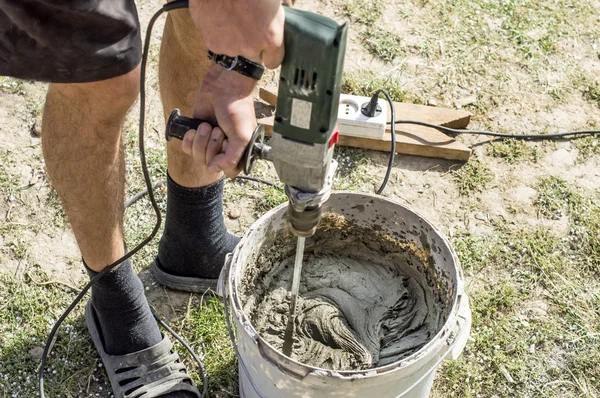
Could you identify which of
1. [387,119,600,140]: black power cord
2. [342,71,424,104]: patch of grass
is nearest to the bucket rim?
[387,119,600,140]: black power cord

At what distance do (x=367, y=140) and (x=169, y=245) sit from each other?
0.94m

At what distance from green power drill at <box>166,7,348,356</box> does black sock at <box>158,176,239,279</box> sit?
0.59 metres

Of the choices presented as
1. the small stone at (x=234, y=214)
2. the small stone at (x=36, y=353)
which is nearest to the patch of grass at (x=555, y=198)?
the small stone at (x=234, y=214)

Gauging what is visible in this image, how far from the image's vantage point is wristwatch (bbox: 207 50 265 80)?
58.7 inches

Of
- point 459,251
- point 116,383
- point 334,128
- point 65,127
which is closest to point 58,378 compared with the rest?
point 116,383

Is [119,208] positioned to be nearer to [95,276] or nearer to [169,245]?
[95,276]

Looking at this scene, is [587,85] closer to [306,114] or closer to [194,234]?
[194,234]

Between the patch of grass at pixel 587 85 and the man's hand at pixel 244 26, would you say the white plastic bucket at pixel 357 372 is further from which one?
the patch of grass at pixel 587 85

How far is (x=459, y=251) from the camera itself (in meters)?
2.30

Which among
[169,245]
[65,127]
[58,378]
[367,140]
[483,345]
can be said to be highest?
[65,127]

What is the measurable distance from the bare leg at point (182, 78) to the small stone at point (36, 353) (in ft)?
2.31

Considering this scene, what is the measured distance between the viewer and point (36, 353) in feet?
6.52

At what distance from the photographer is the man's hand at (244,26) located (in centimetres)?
116

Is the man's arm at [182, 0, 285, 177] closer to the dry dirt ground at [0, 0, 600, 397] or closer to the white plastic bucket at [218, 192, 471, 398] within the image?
the white plastic bucket at [218, 192, 471, 398]
